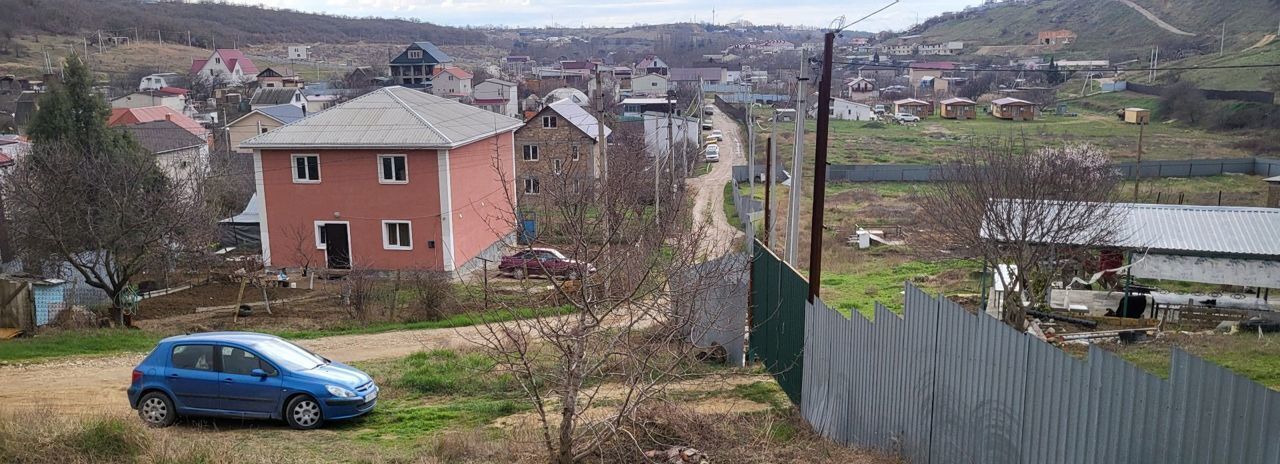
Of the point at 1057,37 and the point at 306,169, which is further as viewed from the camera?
the point at 1057,37

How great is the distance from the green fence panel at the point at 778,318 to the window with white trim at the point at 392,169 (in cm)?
1679

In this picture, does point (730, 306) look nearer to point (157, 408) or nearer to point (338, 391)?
point (338, 391)

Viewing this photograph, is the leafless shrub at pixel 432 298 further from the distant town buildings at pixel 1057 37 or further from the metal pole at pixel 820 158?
the distant town buildings at pixel 1057 37

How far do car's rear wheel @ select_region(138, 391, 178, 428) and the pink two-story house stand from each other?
16.2 meters

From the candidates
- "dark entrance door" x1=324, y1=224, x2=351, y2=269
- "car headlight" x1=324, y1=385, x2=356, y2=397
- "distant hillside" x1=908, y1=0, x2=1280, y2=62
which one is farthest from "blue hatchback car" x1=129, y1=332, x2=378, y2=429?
"distant hillside" x1=908, y1=0, x2=1280, y2=62

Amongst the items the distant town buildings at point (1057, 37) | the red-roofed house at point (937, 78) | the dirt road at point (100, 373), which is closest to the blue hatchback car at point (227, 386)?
the dirt road at point (100, 373)

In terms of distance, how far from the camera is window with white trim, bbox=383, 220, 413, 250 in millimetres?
27984

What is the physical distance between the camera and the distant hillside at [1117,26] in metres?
115

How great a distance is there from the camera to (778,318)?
480 inches

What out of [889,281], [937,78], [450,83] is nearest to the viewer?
[889,281]

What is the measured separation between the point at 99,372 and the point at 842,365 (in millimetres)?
12612

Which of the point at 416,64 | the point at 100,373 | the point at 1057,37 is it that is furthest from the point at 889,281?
the point at 1057,37

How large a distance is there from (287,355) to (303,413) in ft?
2.58

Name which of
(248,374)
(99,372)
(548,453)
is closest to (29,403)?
(99,372)
